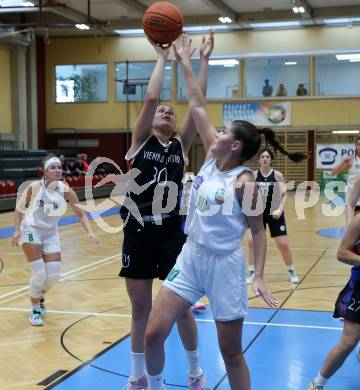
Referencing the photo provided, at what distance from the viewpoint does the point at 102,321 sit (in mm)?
5801

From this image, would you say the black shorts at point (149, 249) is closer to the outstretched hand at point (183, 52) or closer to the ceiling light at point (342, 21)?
the outstretched hand at point (183, 52)

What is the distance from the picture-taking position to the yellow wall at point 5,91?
25562mm

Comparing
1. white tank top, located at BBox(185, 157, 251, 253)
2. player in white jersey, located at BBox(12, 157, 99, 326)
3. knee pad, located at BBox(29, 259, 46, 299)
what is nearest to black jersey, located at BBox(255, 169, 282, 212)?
player in white jersey, located at BBox(12, 157, 99, 326)

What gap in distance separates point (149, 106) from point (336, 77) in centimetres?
2290

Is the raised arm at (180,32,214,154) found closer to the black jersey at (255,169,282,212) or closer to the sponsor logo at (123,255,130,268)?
the sponsor logo at (123,255,130,268)

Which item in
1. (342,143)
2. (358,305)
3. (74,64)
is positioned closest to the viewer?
(358,305)

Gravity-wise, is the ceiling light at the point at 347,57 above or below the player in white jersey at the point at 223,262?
above

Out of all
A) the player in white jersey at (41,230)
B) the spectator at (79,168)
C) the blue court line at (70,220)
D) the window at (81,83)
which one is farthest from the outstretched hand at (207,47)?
the window at (81,83)

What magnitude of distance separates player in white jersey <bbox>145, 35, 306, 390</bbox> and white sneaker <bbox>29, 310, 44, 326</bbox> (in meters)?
2.56

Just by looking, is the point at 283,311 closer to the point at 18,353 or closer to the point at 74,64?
the point at 18,353

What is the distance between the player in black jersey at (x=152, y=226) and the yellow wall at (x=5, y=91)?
2300cm

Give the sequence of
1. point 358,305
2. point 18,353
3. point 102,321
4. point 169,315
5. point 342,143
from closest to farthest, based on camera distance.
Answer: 1. point 169,315
2. point 358,305
3. point 18,353
4. point 102,321
5. point 342,143

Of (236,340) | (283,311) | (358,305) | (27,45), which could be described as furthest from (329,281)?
(27,45)

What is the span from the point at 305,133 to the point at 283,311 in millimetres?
20119
